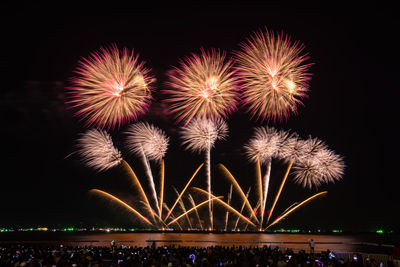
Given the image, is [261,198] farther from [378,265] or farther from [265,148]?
[378,265]

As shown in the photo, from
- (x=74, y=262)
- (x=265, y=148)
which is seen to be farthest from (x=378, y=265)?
(x=265, y=148)

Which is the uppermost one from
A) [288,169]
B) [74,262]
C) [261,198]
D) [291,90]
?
[291,90]

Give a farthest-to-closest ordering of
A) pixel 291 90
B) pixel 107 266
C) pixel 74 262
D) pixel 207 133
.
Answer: pixel 207 133 → pixel 291 90 → pixel 74 262 → pixel 107 266

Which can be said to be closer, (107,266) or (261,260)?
(107,266)

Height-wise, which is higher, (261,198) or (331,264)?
(261,198)

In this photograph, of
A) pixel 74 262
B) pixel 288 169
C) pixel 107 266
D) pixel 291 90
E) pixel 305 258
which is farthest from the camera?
pixel 288 169

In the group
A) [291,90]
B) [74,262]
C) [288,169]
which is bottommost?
[74,262]

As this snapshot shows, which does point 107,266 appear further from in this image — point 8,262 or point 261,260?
point 261,260

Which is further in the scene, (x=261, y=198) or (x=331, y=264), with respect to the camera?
(x=261, y=198)

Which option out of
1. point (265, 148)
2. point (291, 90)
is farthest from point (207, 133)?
point (291, 90)
